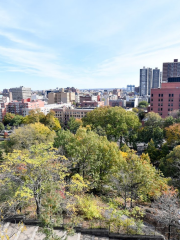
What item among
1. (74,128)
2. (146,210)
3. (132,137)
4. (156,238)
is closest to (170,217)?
(156,238)

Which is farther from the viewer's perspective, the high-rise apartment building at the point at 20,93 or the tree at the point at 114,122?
the high-rise apartment building at the point at 20,93

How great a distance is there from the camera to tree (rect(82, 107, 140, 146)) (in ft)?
109

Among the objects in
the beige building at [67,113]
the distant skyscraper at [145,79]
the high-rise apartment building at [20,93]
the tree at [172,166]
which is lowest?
the tree at [172,166]

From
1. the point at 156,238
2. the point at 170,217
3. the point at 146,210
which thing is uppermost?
Result: the point at 170,217

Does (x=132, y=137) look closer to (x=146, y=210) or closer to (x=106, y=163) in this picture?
(x=106, y=163)

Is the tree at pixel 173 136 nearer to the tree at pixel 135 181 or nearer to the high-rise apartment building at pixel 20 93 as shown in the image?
the tree at pixel 135 181

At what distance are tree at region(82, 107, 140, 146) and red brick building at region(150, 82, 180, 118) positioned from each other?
63.6ft

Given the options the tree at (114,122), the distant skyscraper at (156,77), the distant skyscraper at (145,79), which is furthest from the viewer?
the distant skyscraper at (156,77)

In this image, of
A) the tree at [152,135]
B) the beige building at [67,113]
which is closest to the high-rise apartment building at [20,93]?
the beige building at [67,113]

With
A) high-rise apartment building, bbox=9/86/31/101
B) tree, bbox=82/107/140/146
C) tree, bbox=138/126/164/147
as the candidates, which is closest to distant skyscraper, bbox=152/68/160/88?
high-rise apartment building, bbox=9/86/31/101

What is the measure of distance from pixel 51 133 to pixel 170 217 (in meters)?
25.9

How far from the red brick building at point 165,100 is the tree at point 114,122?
63.6 feet

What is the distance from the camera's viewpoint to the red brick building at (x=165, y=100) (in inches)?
1985

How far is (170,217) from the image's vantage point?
10938 millimetres
